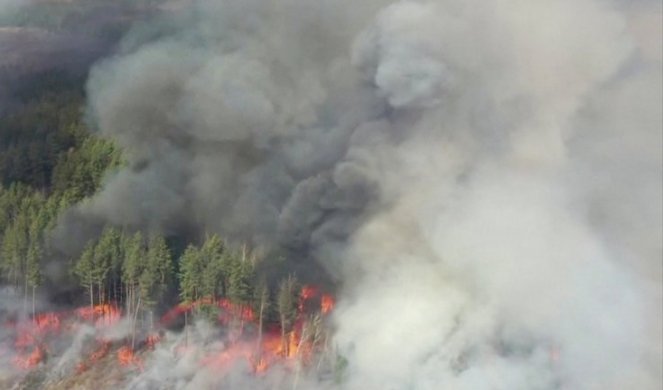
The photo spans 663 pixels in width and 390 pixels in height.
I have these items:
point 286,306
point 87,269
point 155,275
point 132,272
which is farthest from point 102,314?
point 286,306

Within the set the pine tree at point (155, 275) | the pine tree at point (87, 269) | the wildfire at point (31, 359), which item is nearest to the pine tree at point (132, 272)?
the pine tree at point (155, 275)

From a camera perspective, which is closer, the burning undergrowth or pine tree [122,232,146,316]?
the burning undergrowth

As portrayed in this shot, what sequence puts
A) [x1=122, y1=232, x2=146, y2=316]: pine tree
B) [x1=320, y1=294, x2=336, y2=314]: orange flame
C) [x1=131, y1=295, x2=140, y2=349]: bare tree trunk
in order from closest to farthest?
1. [x1=320, y1=294, x2=336, y2=314]: orange flame
2. [x1=131, y1=295, x2=140, y2=349]: bare tree trunk
3. [x1=122, y1=232, x2=146, y2=316]: pine tree

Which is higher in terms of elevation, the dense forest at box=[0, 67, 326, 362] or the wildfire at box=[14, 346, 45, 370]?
the dense forest at box=[0, 67, 326, 362]

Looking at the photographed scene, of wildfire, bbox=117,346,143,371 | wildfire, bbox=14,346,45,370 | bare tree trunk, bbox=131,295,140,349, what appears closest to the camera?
wildfire, bbox=117,346,143,371

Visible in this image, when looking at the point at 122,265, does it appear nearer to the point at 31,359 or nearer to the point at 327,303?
the point at 31,359

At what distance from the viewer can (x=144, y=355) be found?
875 inches

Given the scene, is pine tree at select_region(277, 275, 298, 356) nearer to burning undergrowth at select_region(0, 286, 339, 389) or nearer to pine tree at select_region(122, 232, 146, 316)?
burning undergrowth at select_region(0, 286, 339, 389)

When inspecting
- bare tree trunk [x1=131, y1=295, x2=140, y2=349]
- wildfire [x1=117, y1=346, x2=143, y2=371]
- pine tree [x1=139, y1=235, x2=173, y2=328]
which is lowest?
wildfire [x1=117, y1=346, x2=143, y2=371]

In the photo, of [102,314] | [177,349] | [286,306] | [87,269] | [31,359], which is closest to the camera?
[286,306]

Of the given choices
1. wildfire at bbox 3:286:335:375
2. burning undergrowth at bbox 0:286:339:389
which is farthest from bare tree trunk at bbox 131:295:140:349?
wildfire at bbox 3:286:335:375

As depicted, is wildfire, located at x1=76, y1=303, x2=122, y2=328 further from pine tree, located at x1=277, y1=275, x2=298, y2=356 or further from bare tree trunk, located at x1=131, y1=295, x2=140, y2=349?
pine tree, located at x1=277, y1=275, x2=298, y2=356

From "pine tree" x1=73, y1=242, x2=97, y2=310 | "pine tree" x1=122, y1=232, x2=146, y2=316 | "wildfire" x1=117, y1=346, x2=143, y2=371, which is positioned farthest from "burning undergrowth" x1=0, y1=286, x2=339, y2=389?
"pine tree" x1=73, y1=242, x2=97, y2=310

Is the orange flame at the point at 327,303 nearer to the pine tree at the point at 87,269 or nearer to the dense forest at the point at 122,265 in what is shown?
the dense forest at the point at 122,265
